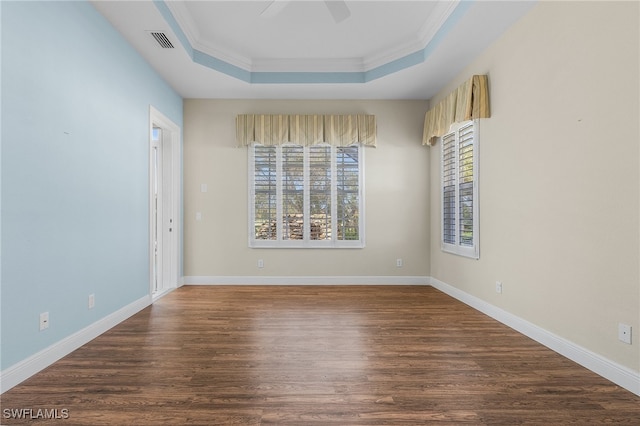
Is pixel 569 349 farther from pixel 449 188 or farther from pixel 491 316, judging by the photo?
pixel 449 188

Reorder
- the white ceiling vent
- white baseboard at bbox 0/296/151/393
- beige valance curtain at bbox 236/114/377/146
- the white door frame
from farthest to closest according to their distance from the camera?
1. beige valance curtain at bbox 236/114/377/146
2. the white door frame
3. the white ceiling vent
4. white baseboard at bbox 0/296/151/393

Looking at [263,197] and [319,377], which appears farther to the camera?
[263,197]

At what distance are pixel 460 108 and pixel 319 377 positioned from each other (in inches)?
123

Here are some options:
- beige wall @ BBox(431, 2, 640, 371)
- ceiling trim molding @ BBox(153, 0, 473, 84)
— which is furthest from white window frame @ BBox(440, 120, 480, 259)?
ceiling trim molding @ BBox(153, 0, 473, 84)

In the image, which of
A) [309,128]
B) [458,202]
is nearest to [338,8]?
[309,128]

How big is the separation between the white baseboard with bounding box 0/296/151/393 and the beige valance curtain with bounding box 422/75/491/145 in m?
3.96

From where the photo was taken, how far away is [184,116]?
15.7ft

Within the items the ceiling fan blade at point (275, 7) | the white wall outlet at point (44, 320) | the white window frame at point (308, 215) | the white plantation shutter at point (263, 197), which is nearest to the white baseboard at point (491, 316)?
the white wall outlet at point (44, 320)

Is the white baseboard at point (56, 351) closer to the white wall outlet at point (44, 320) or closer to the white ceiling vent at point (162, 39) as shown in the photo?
the white wall outlet at point (44, 320)

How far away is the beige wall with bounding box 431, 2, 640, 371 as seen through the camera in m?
1.96

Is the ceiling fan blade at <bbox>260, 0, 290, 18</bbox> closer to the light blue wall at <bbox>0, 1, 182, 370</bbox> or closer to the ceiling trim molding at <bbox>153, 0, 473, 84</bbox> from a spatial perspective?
the ceiling trim molding at <bbox>153, 0, 473, 84</bbox>
